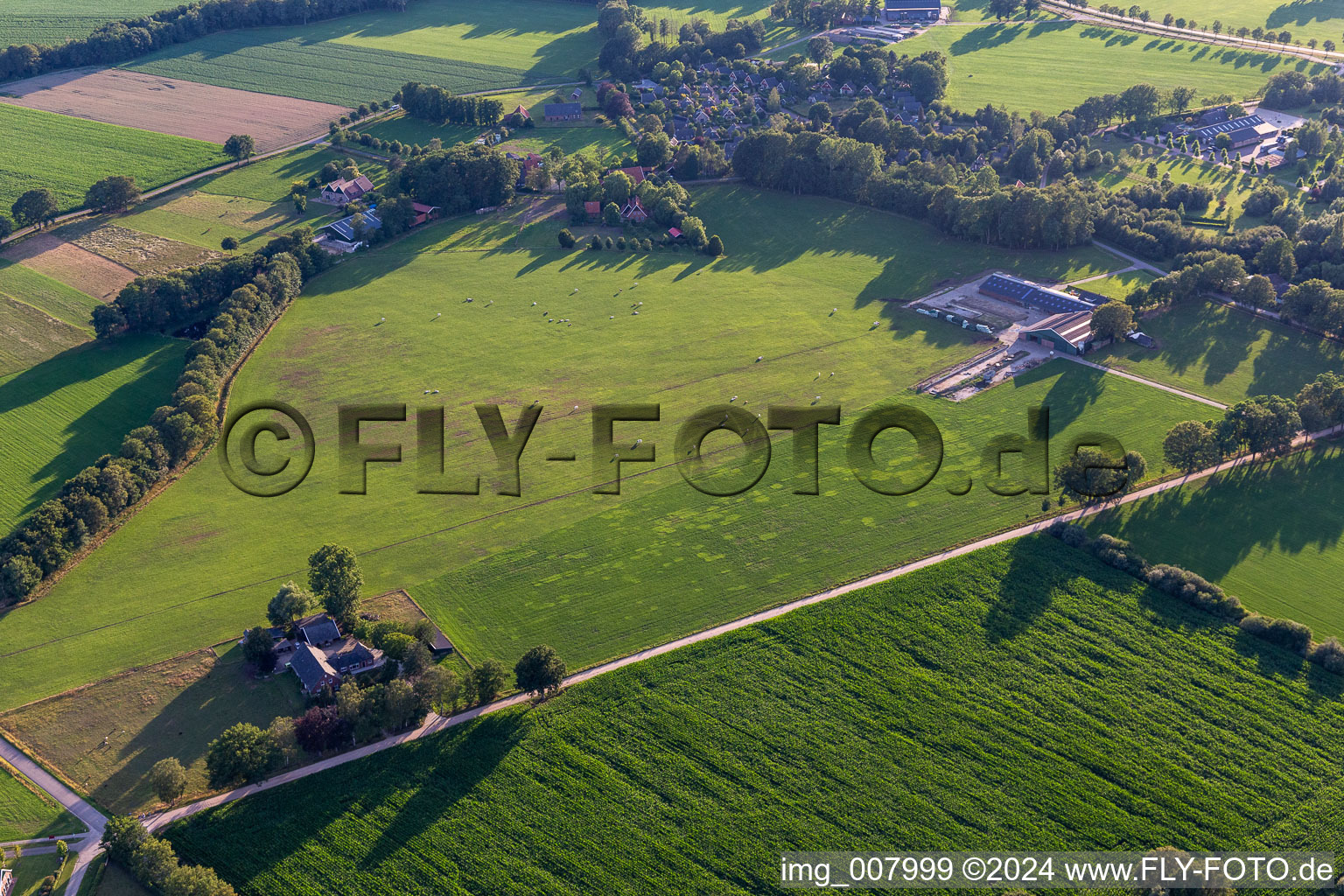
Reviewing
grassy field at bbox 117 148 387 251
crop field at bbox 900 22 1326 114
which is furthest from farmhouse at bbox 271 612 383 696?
crop field at bbox 900 22 1326 114

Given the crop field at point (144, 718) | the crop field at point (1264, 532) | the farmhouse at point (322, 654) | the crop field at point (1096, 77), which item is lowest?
the crop field at point (144, 718)

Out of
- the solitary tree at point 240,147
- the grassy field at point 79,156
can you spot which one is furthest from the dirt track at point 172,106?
the solitary tree at point 240,147

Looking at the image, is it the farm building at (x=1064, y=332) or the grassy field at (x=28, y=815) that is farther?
the farm building at (x=1064, y=332)

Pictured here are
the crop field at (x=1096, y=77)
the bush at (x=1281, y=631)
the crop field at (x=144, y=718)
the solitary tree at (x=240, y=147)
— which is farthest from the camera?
the crop field at (x=1096, y=77)

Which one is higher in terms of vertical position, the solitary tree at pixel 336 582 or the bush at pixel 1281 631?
the solitary tree at pixel 336 582

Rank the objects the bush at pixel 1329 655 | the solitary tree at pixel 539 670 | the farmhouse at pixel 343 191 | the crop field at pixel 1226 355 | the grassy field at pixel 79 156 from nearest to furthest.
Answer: the solitary tree at pixel 539 670, the bush at pixel 1329 655, the crop field at pixel 1226 355, the farmhouse at pixel 343 191, the grassy field at pixel 79 156

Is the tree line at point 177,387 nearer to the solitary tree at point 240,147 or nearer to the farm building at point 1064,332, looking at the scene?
the solitary tree at point 240,147

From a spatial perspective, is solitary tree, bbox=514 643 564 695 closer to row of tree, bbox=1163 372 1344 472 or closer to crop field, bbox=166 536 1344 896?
crop field, bbox=166 536 1344 896

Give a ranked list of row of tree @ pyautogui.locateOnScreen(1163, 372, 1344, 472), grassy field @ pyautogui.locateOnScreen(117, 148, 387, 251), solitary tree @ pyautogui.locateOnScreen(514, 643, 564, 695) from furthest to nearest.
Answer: grassy field @ pyautogui.locateOnScreen(117, 148, 387, 251)
row of tree @ pyautogui.locateOnScreen(1163, 372, 1344, 472)
solitary tree @ pyautogui.locateOnScreen(514, 643, 564, 695)
